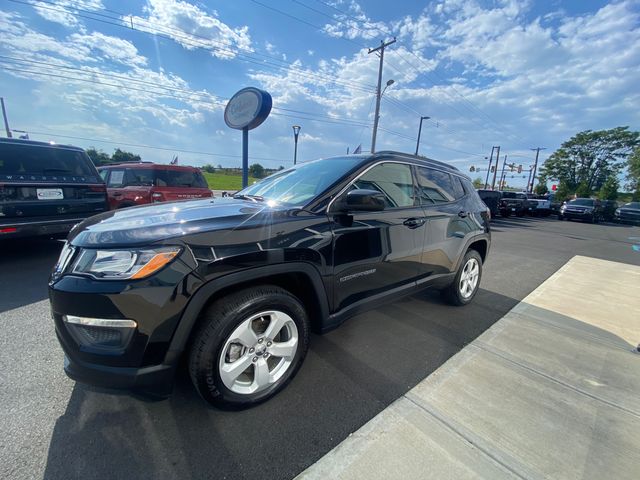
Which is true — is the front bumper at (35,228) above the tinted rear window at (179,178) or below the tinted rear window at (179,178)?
below

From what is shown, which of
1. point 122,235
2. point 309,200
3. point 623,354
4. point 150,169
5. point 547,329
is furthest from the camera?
point 150,169

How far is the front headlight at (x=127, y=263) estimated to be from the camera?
4.91 feet

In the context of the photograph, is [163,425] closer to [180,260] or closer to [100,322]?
[100,322]

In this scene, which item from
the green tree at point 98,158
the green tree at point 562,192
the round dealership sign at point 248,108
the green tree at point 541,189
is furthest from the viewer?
the green tree at point 541,189

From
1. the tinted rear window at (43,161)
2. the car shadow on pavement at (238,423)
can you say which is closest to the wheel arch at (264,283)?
the car shadow on pavement at (238,423)

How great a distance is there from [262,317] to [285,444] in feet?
2.42

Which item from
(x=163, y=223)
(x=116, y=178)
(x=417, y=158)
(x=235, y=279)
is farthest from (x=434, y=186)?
(x=116, y=178)

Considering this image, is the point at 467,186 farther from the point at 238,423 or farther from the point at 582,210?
the point at 582,210

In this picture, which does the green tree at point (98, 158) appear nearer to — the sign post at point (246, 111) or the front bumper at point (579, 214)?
the sign post at point (246, 111)

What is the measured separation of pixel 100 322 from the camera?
4.85 feet

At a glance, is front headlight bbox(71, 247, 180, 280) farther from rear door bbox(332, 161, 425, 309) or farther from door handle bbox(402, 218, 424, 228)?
door handle bbox(402, 218, 424, 228)

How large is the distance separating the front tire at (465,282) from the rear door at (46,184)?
5802 mm

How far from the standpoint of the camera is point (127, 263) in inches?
59.8

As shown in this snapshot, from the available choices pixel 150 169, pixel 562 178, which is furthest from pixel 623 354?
pixel 562 178
